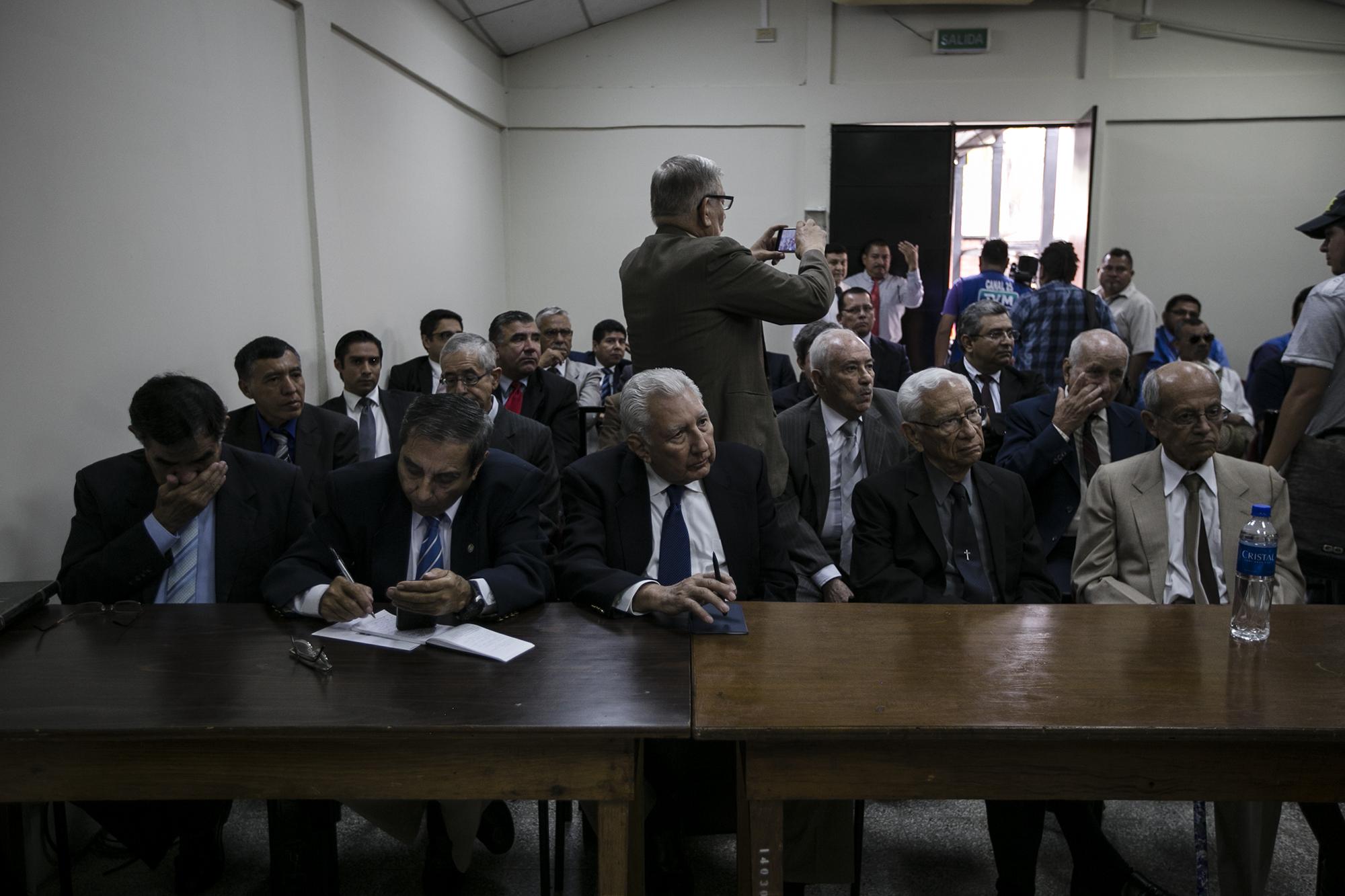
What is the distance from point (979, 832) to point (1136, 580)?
2.59ft

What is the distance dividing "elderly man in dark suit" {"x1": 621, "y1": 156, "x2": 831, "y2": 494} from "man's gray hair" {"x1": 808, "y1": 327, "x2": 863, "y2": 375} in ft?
1.24

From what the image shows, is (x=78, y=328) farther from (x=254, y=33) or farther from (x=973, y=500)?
(x=973, y=500)

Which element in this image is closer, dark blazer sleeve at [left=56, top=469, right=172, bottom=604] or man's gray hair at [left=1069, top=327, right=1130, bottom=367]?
dark blazer sleeve at [left=56, top=469, right=172, bottom=604]

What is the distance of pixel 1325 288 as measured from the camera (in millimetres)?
3066

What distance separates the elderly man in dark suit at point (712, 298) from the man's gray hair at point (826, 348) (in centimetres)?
38

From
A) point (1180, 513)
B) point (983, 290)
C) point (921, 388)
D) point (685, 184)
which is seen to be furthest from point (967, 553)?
point (983, 290)

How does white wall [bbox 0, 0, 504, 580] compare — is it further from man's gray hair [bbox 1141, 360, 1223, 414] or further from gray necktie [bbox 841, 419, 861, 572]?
man's gray hair [bbox 1141, 360, 1223, 414]

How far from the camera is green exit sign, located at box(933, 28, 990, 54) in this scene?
7176 mm

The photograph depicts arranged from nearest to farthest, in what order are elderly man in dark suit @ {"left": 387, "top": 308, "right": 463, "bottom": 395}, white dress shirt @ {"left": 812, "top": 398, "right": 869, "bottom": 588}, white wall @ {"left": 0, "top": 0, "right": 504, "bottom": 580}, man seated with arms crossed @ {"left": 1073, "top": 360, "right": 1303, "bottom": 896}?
man seated with arms crossed @ {"left": 1073, "top": 360, "right": 1303, "bottom": 896}
white wall @ {"left": 0, "top": 0, "right": 504, "bottom": 580}
white dress shirt @ {"left": 812, "top": 398, "right": 869, "bottom": 588}
elderly man in dark suit @ {"left": 387, "top": 308, "right": 463, "bottom": 395}

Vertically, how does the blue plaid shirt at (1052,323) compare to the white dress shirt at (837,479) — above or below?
above

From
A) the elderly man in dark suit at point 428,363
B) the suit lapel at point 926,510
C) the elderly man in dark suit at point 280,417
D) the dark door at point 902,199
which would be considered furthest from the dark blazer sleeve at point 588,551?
the dark door at point 902,199

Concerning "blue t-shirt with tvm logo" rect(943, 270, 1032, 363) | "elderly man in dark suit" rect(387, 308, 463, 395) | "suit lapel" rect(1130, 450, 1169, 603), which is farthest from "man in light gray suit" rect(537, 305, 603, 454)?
"suit lapel" rect(1130, 450, 1169, 603)

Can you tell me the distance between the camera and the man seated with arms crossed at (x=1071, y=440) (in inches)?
120

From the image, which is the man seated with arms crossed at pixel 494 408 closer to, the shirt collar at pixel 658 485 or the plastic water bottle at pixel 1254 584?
the shirt collar at pixel 658 485
